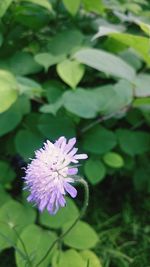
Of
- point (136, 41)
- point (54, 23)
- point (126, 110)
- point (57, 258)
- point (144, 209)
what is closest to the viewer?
point (57, 258)

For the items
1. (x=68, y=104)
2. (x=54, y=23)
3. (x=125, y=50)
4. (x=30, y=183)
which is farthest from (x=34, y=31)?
(x=30, y=183)

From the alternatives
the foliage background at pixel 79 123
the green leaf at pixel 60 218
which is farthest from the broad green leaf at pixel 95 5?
the green leaf at pixel 60 218

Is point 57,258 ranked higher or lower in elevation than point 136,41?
lower

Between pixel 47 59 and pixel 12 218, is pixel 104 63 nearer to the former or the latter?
pixel 47 59

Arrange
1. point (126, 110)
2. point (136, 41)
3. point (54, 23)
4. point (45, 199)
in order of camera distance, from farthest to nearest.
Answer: point (54, 23) < point (126, 110) < point (136, 41) < point (45, 199)

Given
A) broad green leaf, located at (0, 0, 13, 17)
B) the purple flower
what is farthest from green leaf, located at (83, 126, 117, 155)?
the purple flower

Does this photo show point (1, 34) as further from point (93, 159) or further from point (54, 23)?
point (93, 159)

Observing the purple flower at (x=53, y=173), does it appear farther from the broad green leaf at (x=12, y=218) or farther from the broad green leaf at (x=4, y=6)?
the broad green leaf at (x=4, y=6)

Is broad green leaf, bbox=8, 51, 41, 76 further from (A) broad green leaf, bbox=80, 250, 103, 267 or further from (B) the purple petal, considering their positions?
(B) the purple petal
